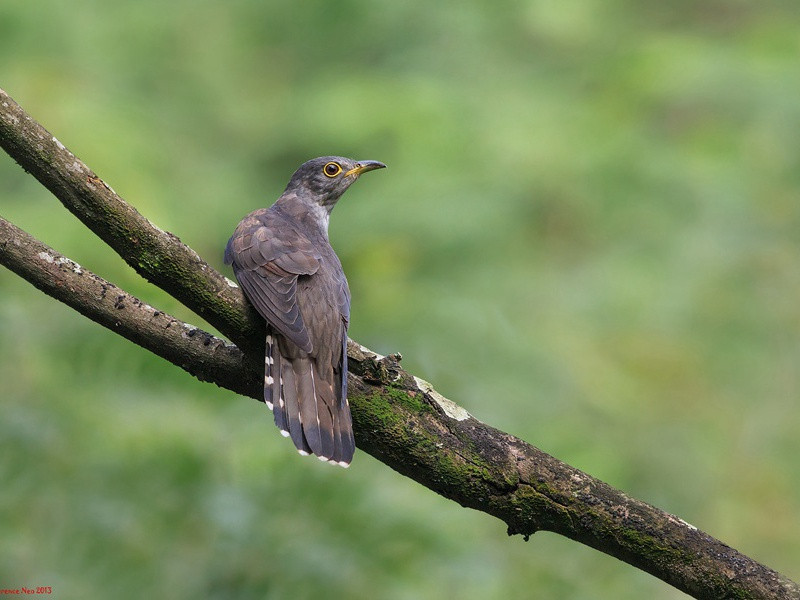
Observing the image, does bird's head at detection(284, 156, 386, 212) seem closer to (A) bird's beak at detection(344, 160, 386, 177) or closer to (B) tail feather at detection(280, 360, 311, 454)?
(A) bird's beak at detection(344, 160, 386, 177)

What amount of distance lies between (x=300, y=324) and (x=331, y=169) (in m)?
2.17

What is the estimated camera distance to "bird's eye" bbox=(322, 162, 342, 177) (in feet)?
20.2

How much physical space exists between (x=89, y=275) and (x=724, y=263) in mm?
6432

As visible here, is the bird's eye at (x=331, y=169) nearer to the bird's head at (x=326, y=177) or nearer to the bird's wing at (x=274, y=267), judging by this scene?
the bird's head at (x=326, y=177)

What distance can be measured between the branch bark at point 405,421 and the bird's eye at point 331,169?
240 centimetres

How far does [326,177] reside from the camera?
20.2 feet

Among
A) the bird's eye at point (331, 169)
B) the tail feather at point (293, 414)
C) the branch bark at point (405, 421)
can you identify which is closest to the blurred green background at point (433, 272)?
the bird's eye at point (331, 169)

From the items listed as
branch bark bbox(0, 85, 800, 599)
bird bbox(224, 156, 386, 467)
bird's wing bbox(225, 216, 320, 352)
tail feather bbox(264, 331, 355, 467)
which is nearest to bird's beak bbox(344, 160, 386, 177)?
bird bbox(224, 156, 386, 467)

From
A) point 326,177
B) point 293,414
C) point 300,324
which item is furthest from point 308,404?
point 326,177

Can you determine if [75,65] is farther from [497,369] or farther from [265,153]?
[497,369]

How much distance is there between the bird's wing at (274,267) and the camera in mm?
4086

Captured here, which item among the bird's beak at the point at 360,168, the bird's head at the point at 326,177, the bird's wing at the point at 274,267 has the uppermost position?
the bird's beak at the point at 360,168

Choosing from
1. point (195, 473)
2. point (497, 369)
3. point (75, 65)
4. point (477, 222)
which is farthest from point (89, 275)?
point (75, 65)

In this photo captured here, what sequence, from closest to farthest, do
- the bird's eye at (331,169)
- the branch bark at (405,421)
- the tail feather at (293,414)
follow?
1. the branch bark at (405,421)
2. the tail feather at (293,414)
3. the bird's eye at (331,169)
